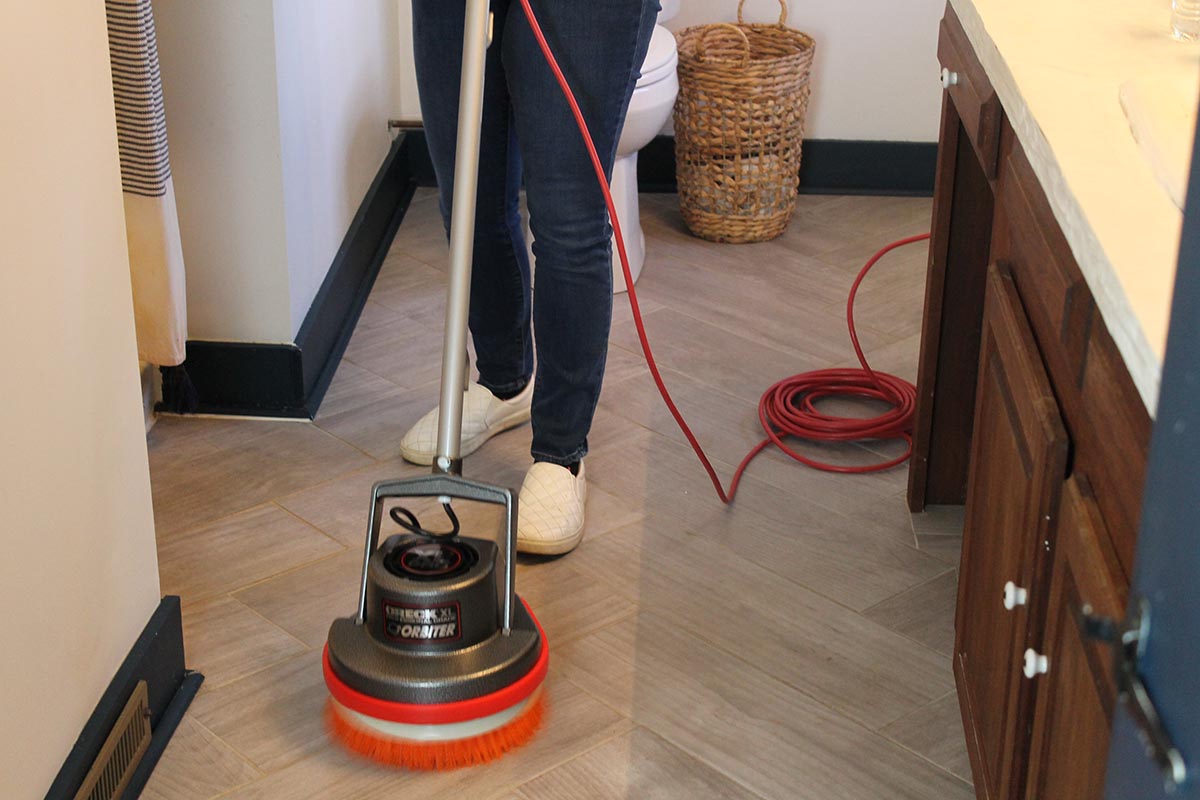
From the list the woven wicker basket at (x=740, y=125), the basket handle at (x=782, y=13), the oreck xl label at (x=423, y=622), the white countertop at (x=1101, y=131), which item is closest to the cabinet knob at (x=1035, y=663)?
the white countertop at (x=1101, y=131)

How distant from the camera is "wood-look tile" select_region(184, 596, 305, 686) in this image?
1.47 meters

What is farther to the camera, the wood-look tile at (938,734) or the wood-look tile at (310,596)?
the wood-look tile at (310,596)

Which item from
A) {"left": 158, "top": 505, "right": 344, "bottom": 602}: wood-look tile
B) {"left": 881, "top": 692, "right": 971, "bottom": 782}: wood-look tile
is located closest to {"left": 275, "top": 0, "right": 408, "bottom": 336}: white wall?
{"left": 158, "top": 505, "right": 344, "bottom": 602}: wood-look tile

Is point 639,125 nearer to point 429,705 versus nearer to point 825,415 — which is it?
point 825,415

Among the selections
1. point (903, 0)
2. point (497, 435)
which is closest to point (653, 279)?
point (497, 435)

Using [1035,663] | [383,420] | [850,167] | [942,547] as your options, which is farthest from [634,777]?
[850,167]

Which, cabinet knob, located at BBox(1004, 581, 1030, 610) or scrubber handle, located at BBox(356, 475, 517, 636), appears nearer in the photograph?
cabinet knob, located at BBox(1004, 581, 1030, 610)

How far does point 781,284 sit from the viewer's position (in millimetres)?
2525

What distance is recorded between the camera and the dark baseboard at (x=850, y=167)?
2965mm

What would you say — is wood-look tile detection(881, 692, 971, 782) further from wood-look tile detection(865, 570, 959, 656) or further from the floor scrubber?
the floor scrubber

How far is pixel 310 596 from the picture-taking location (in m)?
1.60

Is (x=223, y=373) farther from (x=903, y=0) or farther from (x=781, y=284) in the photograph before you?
(x=903, y=0)

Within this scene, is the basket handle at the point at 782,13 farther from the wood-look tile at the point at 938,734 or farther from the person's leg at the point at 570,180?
the wood-look tile at the point at 938,734

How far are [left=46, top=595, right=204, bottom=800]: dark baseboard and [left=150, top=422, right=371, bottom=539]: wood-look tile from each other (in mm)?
279
